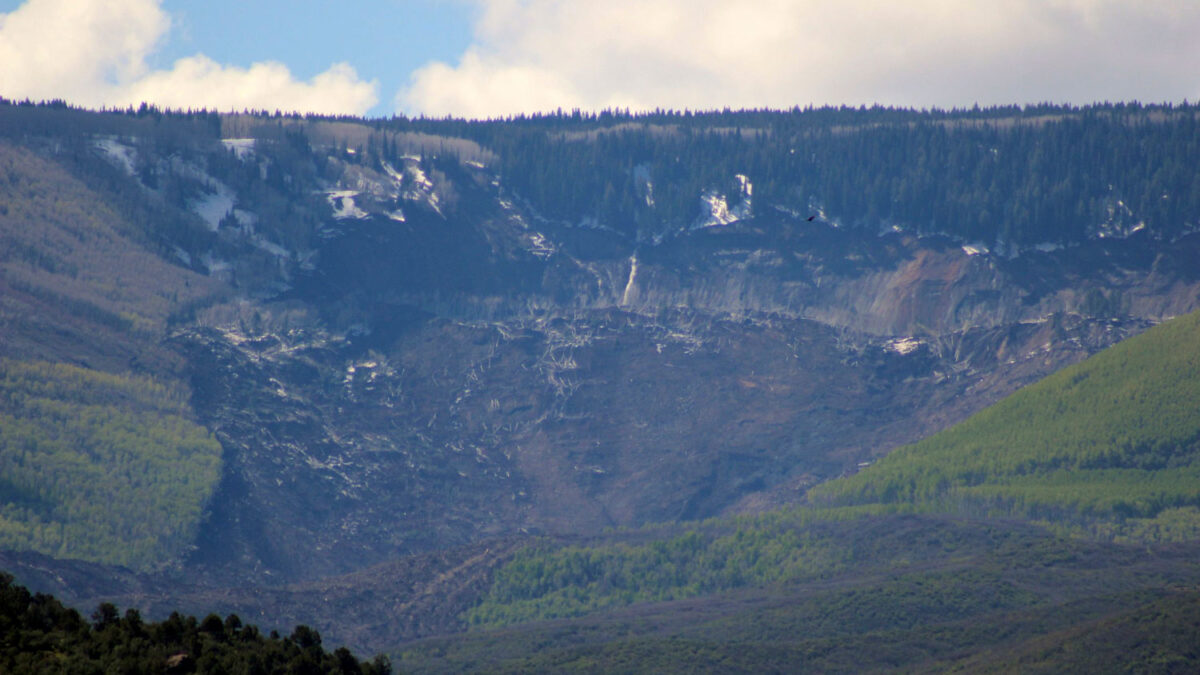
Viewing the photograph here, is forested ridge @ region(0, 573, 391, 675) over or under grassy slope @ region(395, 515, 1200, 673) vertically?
over

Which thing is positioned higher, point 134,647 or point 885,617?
point 134,647

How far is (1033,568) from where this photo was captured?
182 m

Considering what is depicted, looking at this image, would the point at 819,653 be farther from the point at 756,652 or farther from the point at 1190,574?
the point at 1190,574

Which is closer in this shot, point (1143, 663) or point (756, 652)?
point (1143, 663)

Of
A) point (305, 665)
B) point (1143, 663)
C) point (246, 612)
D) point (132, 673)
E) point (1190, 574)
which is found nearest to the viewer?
point (132, 673)

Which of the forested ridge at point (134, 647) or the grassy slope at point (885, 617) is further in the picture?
the grassy slope at point (885, 617)

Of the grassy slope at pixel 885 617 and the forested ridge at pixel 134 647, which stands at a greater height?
the forested ridge at pixel 134 647

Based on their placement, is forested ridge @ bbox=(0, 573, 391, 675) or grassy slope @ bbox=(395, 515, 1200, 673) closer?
forested ridge @ bbox=(0, 573, 391, 675)

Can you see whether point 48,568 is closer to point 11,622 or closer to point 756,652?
point 756,652

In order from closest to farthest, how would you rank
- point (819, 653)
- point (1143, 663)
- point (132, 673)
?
point (132, 673), point (1143, 663), point (819, 653)

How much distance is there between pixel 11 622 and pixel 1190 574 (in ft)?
384

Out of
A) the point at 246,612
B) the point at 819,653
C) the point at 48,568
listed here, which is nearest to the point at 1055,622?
the point at 819,653

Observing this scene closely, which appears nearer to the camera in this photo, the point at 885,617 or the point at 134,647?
the point at 134,647

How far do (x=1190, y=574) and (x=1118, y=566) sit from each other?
24.1 ft
